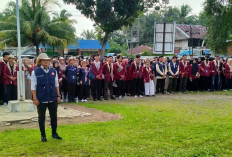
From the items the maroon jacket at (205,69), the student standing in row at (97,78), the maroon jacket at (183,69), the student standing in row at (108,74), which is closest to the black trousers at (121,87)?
the student standing in row at (108,74)

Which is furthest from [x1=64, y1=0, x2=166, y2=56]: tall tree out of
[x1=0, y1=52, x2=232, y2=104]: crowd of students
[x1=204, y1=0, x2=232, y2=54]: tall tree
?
[x1=0, y1=52, x2=232, y2=104]: crowd of students

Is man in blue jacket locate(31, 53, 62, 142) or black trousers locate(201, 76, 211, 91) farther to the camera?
black trousers locate(201, 76, 211, 91)

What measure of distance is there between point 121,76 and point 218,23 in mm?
13737

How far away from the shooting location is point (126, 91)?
14.1m

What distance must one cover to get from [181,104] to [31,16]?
50.7ft

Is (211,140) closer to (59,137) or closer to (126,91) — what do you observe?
(59,137)

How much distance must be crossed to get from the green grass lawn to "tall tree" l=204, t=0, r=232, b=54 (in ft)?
51.8

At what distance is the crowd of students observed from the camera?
11.4m

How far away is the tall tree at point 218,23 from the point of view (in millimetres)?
22828

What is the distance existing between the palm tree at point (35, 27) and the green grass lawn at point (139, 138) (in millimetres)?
14317

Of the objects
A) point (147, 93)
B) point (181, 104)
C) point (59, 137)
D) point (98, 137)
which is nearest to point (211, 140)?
point (98, 137)

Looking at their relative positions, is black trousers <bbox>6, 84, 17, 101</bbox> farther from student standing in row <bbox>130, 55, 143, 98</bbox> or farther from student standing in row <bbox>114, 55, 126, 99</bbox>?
student standing in row <bbox>130, 55, 143, 98</bbox>

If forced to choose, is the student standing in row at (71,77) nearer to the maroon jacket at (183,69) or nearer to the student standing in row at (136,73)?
the student standing in row at (136,73)

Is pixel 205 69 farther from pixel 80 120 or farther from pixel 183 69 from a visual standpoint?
pixel 80 120
